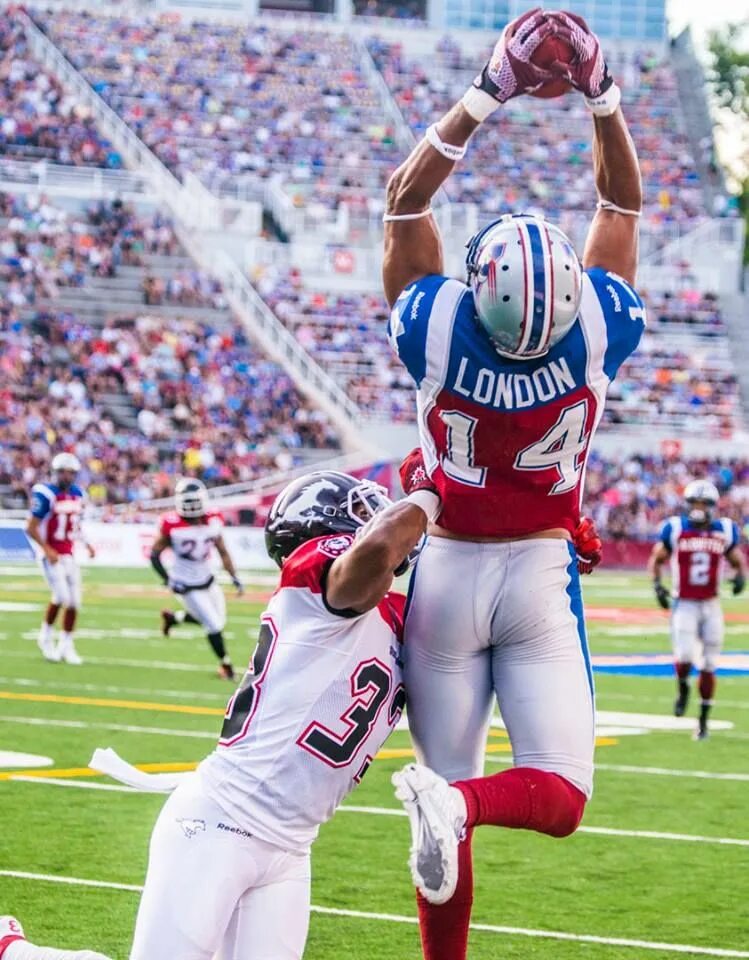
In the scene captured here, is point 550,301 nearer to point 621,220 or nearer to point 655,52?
point 621,220

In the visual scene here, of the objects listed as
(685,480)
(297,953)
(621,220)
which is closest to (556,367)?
(621,220)

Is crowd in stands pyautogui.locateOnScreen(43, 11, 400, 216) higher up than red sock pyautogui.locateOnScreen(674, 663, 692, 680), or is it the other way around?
crowd in stands pyautogui.locateOnScreen(43, 11, 400, 216)

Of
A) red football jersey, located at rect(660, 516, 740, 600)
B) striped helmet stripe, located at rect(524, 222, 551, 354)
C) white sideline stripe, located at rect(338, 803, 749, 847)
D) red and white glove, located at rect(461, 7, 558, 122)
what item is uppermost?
red and white glove, located at rect(461, 7, 558, 122)

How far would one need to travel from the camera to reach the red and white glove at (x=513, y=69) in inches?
172

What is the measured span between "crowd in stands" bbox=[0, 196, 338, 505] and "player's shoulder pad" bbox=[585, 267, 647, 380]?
2334cm

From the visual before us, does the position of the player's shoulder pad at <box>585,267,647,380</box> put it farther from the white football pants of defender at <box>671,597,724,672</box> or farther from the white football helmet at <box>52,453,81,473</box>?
the white football helmet at <box>52,453,81,473</box>

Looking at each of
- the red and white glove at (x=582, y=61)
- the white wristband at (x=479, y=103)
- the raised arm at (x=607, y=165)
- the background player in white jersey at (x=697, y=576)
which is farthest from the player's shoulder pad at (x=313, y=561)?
the background player in white jersey at (x=697, y=576)

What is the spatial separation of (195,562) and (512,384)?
1012 centimetres

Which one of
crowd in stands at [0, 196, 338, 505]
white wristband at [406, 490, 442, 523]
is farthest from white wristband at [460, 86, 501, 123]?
crowd in stands at [0, 196, 338, 505]

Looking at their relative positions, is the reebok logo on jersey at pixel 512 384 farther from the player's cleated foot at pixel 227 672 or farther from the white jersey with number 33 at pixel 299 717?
the player's cleated foot at pixel 227 672

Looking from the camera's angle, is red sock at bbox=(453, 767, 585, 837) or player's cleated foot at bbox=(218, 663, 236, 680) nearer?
red sock at bbox=(453, 767, 585, 837)

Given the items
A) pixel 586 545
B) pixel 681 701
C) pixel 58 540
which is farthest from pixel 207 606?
pixel 586 545

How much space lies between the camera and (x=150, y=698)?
12391 millimetres

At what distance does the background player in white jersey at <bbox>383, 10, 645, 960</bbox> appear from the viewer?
4129 millimetres
